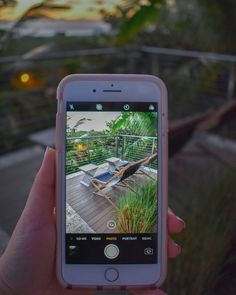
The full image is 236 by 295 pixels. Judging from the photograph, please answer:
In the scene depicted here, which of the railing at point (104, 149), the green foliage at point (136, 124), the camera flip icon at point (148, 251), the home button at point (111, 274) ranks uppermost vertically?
the green foliage at point (136, 124)

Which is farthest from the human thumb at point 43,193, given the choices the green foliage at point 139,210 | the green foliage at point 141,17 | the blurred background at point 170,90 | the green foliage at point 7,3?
the green foliage at point 141,17

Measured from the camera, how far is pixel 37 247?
94 centimetres

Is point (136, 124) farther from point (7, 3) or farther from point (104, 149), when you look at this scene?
point (7, 3)

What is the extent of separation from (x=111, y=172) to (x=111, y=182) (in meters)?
0.02

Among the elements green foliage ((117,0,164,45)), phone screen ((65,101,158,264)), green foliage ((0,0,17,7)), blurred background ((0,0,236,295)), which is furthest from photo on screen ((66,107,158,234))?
green foliage ((117,0,164,45))

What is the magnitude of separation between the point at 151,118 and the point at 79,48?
3322 millimetres

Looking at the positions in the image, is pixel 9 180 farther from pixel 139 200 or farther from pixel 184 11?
pixel 184 11

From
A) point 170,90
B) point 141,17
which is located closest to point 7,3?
point 141,17

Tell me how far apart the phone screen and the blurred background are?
34 centimetres

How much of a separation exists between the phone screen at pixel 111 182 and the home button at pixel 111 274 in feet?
0.05

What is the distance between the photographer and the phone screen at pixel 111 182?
98 centimetres

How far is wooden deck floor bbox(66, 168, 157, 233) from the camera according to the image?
977 mm

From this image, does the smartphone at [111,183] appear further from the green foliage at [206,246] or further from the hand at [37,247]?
the green foliage at [206,246]

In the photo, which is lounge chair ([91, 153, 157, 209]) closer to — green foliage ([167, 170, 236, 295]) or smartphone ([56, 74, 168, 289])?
smartphone ([56, 74, 168, 289])
